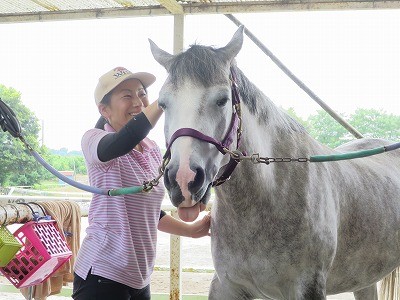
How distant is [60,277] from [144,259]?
4.31 ft

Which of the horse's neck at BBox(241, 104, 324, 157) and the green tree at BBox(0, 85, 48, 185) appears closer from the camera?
the horse's neck at BBox(241, 104, 324, 157)

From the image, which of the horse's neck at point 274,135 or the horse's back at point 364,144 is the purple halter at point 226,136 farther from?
the horse's back at point 364,144

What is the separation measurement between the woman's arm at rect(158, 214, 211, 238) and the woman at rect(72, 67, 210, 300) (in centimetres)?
25

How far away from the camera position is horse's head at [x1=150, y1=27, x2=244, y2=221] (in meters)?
1.23

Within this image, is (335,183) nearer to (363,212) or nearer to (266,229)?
(363,212)

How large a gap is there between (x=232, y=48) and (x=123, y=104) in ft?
1.48

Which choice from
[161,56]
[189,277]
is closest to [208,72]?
[161,56]

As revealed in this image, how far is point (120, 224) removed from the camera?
1.68 m

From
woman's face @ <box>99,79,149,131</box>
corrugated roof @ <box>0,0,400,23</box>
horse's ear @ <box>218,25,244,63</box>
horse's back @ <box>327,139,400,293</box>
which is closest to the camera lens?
horse's ear @ <box>218,25,244,63</box>

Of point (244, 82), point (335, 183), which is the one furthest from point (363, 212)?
point (244, 82)

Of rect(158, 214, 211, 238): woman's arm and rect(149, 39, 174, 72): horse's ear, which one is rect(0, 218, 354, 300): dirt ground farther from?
rect(149, 39, 174, 72): horse's ear

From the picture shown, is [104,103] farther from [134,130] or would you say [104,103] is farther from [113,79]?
[134,130]

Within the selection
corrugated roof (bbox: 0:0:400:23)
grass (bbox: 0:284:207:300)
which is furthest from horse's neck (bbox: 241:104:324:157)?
grass (bbox: 0:284:207:300)

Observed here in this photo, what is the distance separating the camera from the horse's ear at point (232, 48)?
1468mm
